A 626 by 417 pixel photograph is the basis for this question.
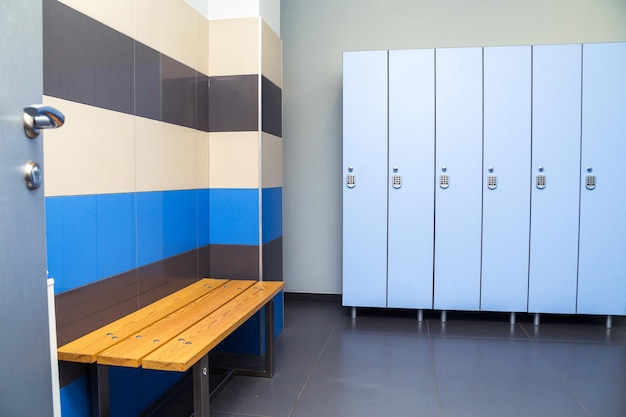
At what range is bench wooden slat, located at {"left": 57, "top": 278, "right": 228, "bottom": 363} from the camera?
168cm

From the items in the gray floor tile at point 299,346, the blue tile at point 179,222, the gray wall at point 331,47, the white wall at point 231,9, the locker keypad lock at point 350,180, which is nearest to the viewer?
the blue tile at point 179,222

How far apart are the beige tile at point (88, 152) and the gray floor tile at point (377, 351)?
1751 millimetres

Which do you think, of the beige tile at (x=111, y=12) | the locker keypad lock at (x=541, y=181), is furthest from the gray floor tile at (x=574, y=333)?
the beige tile at (x=111, y=12)

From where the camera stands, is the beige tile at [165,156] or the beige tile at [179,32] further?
the beige tile at [179,32]

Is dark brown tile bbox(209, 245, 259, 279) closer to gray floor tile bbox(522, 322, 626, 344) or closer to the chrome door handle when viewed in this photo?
the chrome door handle

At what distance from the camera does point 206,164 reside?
3.04m

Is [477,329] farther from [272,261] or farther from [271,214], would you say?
[271,214]

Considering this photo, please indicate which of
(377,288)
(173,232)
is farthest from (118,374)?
(377,288)

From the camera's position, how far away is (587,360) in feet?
10.1

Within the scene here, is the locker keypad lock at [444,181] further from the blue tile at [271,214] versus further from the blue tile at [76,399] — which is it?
the blue tile at [76,399]

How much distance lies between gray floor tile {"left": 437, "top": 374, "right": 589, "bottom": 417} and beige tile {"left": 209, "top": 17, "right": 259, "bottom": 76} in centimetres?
221

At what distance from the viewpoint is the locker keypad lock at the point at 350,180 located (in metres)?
3.91

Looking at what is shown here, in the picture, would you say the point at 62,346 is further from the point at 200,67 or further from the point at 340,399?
the point at 200,67

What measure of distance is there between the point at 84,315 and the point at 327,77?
327 centimetres
